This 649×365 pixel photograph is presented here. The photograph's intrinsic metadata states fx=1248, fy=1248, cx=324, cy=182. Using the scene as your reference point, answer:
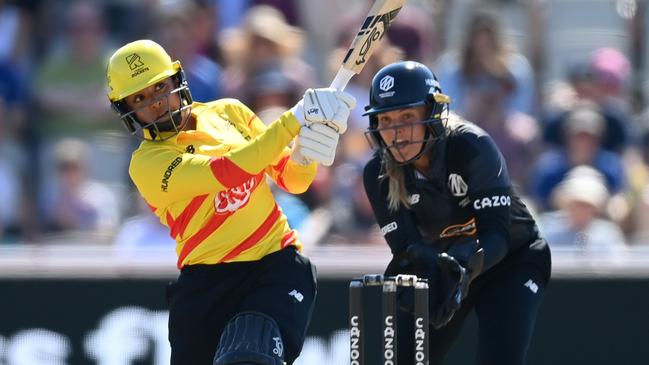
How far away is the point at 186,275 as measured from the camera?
538 centimetres

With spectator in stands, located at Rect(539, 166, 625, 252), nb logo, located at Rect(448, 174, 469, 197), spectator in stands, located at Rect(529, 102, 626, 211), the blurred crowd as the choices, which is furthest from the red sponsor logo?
spectator in stands, located at Rect(529, 102, 626, 211)

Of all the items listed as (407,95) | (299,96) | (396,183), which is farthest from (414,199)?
(299,96)

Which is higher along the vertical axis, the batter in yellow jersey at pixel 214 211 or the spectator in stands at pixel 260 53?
the spectator in stands at pixel 260 53

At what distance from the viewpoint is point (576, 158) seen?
8.09 m

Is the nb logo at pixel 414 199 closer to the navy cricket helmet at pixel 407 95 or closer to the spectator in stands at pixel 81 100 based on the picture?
the navy cricket helmet at pixel 407 95

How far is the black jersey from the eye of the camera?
16.7ft

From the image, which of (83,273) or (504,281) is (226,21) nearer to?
(83,273)

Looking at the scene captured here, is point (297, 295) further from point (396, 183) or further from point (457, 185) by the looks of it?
point (457, 185)

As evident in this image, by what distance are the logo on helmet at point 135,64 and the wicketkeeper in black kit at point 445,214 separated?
963 mm

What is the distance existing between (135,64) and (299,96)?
317cm

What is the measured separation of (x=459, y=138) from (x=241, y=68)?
356cm

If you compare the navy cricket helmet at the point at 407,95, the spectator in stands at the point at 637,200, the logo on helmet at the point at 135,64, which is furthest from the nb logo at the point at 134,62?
the spectator in stands at the point at 637,200

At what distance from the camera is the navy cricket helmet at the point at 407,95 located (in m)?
5.06

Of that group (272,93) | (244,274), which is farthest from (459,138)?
(272,93)
